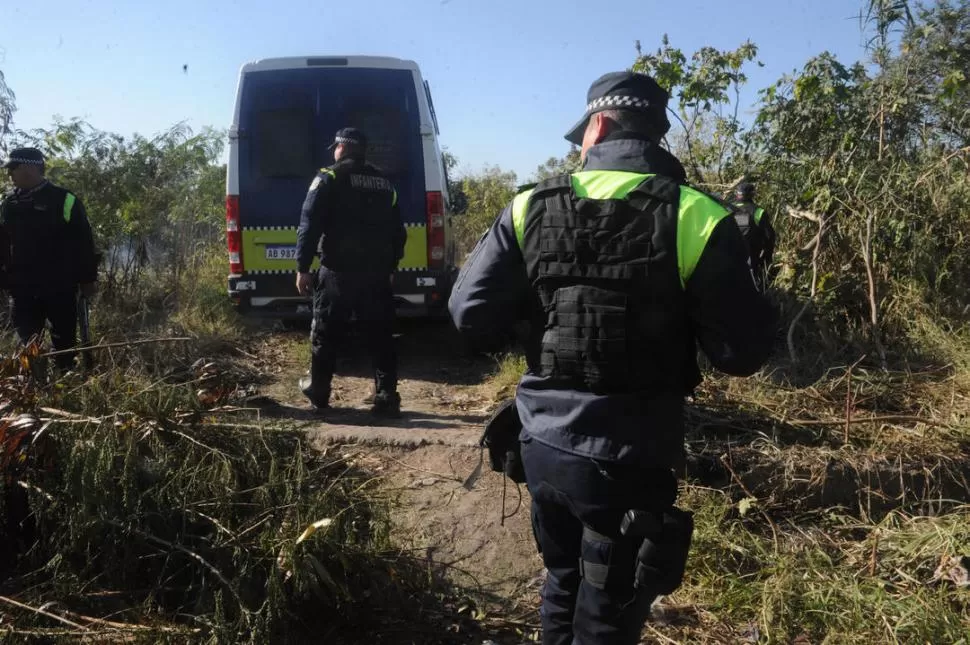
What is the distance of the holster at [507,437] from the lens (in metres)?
→ 2.36

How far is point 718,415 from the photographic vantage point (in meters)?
4.05

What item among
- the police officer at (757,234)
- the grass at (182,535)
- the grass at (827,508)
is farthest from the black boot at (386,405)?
the police officer at (757,234)

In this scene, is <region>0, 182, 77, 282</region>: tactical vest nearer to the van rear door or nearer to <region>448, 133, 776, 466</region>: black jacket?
the van rear door

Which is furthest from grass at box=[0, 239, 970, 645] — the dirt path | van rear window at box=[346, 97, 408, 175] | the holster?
van rear window at box=[346, 97, 408, 175]

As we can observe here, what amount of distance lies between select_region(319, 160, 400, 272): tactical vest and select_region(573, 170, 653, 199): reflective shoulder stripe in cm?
278

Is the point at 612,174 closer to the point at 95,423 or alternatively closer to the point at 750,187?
the point at 95,423

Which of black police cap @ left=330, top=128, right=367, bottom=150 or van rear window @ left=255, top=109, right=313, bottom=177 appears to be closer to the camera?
black police cap @ left=330, top=128, right=367, bottom=150

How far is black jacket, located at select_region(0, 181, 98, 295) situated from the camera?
15.8ft

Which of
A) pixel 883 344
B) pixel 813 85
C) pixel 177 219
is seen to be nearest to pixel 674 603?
pixel 883 344

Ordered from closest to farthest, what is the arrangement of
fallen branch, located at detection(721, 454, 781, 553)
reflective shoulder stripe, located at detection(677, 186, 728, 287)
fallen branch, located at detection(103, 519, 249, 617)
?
reflective shoulder stripe, located at detection(677, 186, 728, 287) < fallen branch, located at detection(103, 519, 249, 617) < fallen branch, located at detection(721, 454, 781, 553)

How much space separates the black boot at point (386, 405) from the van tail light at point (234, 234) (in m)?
2.08

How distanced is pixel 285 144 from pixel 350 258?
1.95 metres

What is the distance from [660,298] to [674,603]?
1542 mm

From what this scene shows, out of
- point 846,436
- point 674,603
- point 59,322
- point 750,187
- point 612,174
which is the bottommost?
point 674,603
